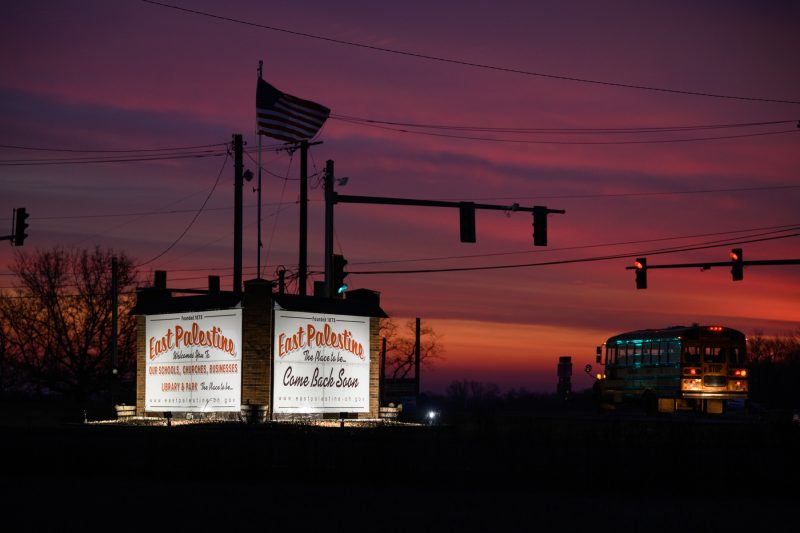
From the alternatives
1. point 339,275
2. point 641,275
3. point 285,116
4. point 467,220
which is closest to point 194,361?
point 339,275

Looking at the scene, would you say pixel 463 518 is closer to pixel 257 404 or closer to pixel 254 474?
pixel 254 474

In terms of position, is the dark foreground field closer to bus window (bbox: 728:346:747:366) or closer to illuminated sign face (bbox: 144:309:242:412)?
illuminated sign face (bbox: 144:309:242:412)

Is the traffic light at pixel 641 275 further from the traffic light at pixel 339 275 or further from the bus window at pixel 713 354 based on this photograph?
the traffic light at pixel 339 275

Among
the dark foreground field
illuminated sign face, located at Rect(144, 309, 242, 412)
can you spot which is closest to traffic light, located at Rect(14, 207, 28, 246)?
illuminated sign face, located at Rect(144, 309, 242, 412)

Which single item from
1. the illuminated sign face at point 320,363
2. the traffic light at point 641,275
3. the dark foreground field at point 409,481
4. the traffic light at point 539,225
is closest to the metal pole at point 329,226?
the illuminated sign face at point 320,363

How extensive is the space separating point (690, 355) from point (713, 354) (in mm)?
1335

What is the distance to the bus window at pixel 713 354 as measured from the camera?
1720 inches

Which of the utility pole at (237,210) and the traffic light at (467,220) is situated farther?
the utility pole at (237,210)

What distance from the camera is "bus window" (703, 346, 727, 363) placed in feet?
143

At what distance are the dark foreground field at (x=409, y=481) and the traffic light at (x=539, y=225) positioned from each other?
13.4m

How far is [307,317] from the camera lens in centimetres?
3681

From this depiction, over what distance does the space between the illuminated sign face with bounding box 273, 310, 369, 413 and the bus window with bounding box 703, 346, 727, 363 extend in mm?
14592

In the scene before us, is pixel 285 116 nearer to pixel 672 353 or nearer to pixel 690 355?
pixel 672 353

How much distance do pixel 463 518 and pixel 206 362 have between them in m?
23.3
